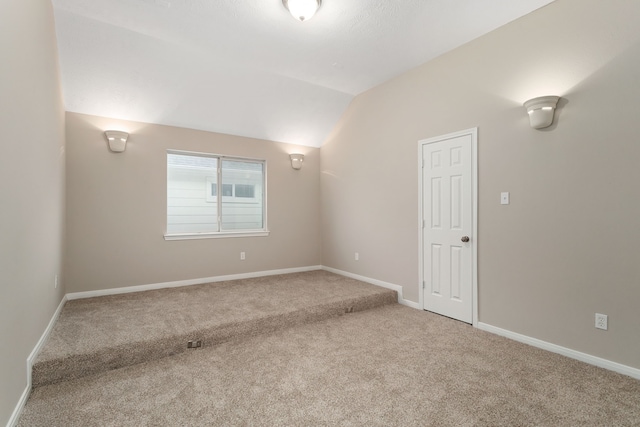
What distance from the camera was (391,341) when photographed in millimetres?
2930

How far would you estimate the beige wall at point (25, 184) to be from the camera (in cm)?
168

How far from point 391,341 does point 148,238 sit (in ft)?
11.1

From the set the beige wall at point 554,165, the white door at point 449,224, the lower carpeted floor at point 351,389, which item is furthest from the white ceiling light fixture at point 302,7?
the lower carpeted floor at point 351,389

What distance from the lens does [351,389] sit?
7.04ft

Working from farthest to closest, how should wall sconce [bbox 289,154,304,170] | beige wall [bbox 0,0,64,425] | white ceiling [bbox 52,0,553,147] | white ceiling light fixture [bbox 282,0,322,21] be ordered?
wall sconce [bbox 289,154,304,170] < white ceiling [bbox 52,0,553,147] < white ceiling light fixture [bbox 282,0,322,21] < beige wall [bbox 0,0,64,425]

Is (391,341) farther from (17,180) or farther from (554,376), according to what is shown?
(17,180)

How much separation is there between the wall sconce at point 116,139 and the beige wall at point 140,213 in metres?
0.11

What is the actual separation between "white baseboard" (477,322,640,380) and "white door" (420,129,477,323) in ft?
0.90

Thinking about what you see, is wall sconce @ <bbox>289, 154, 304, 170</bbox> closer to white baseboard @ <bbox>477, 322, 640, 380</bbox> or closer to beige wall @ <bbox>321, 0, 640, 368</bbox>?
beige wall @ <bbox>321, 0, 640, 368</bbox>

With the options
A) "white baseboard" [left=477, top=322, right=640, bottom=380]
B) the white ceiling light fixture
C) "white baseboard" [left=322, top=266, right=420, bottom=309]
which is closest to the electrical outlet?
"white baseboard" [left=477, top=322, right=640, bottom=380]

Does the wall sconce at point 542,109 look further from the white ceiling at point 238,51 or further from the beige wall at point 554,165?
the white ceiling at point 238,51

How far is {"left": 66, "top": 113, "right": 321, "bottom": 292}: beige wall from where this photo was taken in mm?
3820

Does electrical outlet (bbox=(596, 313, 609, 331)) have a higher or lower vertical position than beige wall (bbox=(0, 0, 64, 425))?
lower

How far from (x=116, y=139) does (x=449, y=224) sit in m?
4.16
